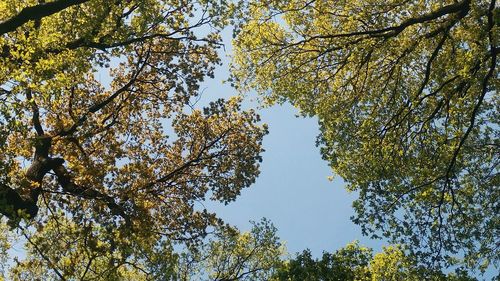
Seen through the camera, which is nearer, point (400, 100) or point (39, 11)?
point (39, 11)

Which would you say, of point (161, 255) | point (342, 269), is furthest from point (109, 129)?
point (342, 269)

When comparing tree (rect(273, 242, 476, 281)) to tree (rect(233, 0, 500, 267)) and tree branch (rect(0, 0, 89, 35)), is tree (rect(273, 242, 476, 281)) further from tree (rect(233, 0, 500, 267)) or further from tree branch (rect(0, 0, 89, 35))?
tree branch (rect(0, 0, 89, 35))

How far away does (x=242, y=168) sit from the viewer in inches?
800

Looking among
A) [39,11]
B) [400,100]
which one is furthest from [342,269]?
[39,11]

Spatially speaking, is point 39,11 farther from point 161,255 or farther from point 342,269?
point 342,269

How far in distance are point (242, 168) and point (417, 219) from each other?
303 inches

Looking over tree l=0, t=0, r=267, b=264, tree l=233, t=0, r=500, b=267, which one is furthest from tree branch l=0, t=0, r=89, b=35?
tree l=233, t=0, r=500, b=267

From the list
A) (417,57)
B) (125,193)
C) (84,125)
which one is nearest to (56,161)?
(84,125)

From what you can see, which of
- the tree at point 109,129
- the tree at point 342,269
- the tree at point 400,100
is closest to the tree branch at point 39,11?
the tree at point 109,129

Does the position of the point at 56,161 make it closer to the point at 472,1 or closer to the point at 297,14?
the point at 297,14

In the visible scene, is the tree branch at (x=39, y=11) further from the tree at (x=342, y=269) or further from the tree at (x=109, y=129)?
the tree at (x=342, y=269)

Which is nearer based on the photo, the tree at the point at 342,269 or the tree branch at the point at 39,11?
the tree branch at the point at 39,11

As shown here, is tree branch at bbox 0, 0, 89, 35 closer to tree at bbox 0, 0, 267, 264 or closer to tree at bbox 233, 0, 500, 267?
tree at bbox 0, 0, 267, 264

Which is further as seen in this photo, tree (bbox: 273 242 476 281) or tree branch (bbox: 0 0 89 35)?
tree (bbox: 273 242 476 281)
